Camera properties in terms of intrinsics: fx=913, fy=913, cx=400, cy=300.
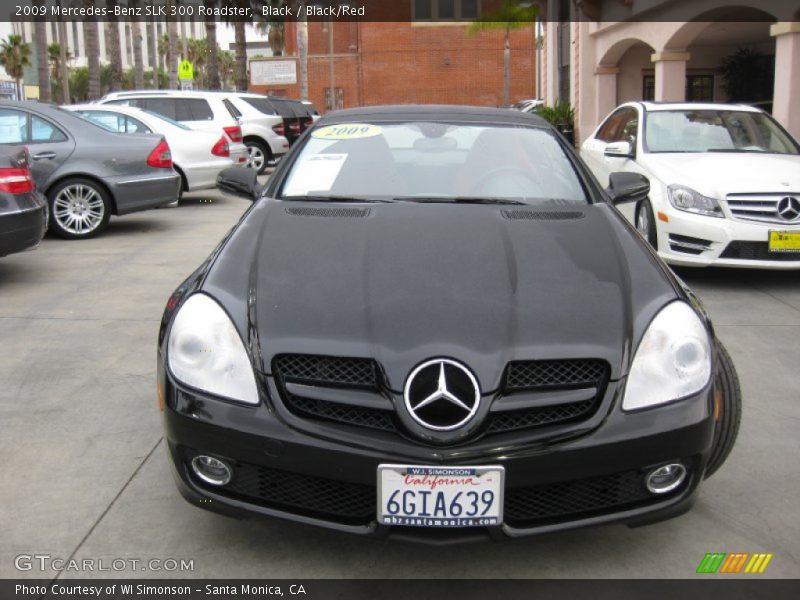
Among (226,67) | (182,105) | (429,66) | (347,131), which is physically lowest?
(347,131)

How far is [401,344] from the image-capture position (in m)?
2.67

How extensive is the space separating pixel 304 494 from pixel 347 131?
211cm

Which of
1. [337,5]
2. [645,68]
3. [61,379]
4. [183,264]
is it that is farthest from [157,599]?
[337,5]

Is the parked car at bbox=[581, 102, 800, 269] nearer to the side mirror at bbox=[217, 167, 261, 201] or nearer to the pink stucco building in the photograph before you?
the side mirror at bbox=[217, 167, 261, 201]

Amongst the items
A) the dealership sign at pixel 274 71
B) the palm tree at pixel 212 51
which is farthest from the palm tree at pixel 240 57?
the dealership sign at pixel 274 71

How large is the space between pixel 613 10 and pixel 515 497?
19.7 meters

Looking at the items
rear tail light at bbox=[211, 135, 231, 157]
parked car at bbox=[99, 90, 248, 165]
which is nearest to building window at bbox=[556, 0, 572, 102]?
parked car at bbox=[99, 90, 248, 165]

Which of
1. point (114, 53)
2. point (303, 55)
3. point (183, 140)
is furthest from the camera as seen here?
point (303, 55)

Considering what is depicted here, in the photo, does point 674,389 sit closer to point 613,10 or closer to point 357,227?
point 357,227

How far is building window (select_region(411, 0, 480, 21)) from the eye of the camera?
5028cm

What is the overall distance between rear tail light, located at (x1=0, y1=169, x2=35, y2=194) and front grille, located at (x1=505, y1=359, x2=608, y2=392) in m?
5.47

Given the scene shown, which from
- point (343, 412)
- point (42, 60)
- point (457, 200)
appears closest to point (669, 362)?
point (343, 412)

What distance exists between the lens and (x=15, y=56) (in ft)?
237

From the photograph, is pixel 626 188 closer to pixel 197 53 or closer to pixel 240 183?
pixel 240 183
